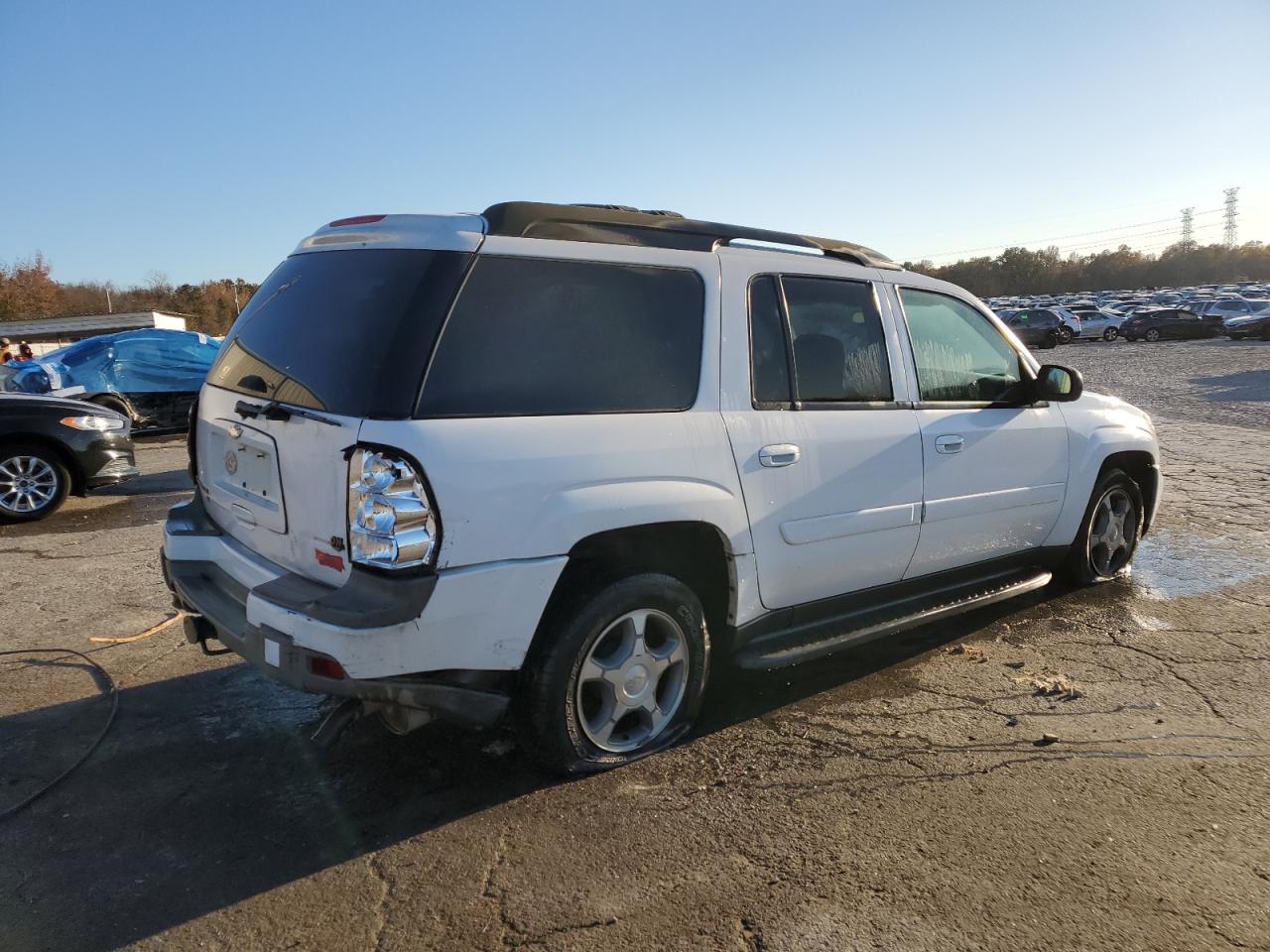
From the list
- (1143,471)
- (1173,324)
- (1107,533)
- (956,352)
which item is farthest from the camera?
(1173,324)

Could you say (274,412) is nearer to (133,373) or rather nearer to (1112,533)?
(1112,533)

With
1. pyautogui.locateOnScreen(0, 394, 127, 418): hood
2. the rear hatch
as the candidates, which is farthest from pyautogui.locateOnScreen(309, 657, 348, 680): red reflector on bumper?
pyautogui.locateOnScreen(0, 394, 127, 418): hood

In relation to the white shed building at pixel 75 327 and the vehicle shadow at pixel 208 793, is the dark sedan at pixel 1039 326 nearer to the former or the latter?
the white shed building at pixel 75 327

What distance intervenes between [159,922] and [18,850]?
710 millimetres

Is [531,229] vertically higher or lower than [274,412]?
higher

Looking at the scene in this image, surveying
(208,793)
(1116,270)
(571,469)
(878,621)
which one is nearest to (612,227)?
(571,469)

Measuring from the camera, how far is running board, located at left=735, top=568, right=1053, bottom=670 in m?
3.54

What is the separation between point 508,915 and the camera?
8.24 feet

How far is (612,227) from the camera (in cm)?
330

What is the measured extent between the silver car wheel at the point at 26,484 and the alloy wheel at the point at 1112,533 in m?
8.30

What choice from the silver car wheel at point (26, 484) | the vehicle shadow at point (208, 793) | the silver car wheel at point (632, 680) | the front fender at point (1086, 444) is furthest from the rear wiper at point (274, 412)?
the silver car wheel at point (26, 484)

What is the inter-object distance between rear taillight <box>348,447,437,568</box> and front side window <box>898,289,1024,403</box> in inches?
99.1

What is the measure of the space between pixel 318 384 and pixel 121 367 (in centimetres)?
1332

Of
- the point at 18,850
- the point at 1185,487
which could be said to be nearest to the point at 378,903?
the point at 18,850
